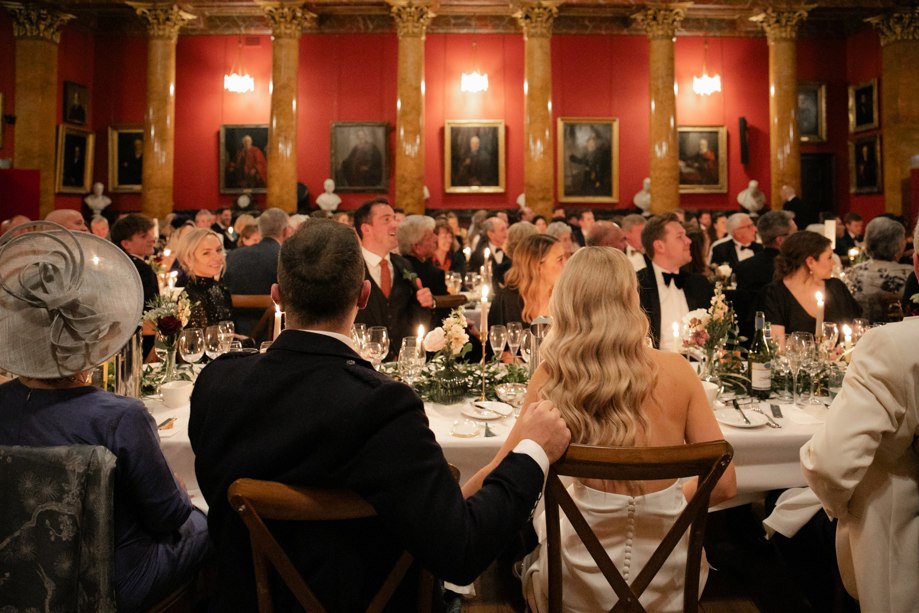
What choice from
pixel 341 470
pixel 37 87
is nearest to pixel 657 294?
pixel 341 470

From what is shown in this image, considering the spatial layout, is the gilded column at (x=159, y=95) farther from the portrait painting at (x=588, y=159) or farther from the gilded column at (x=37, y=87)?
the portrait painting at (x=588, y=159)

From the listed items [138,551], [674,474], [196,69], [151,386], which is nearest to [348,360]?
[674,474]

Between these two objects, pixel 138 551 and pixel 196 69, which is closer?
pixel 138 551

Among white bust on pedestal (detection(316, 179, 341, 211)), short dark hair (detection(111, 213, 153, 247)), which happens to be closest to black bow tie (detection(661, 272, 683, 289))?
short dark hair (detection(111, 213, 153, 247))

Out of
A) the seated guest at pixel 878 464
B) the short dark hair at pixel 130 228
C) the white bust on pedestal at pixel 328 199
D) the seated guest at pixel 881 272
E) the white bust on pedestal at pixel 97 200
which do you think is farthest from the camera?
the white bust on pedestal at pixel 97 200

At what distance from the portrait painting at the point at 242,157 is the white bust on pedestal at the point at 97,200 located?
2.36m

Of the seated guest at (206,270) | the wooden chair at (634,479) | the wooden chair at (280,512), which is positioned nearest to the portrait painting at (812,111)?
the seated guest at (206,270)

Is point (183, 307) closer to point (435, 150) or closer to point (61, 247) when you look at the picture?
point (61, 247)

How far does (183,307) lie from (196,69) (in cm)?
1391

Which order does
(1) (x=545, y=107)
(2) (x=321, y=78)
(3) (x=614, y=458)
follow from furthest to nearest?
(2) (x=321, y=78) → (1) (x=545, y=107) → (3) (x=614, y=458)

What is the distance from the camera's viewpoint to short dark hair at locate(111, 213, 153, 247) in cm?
602

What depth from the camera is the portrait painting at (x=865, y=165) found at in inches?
615

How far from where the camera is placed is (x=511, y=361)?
437cm

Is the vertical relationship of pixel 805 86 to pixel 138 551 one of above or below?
above
